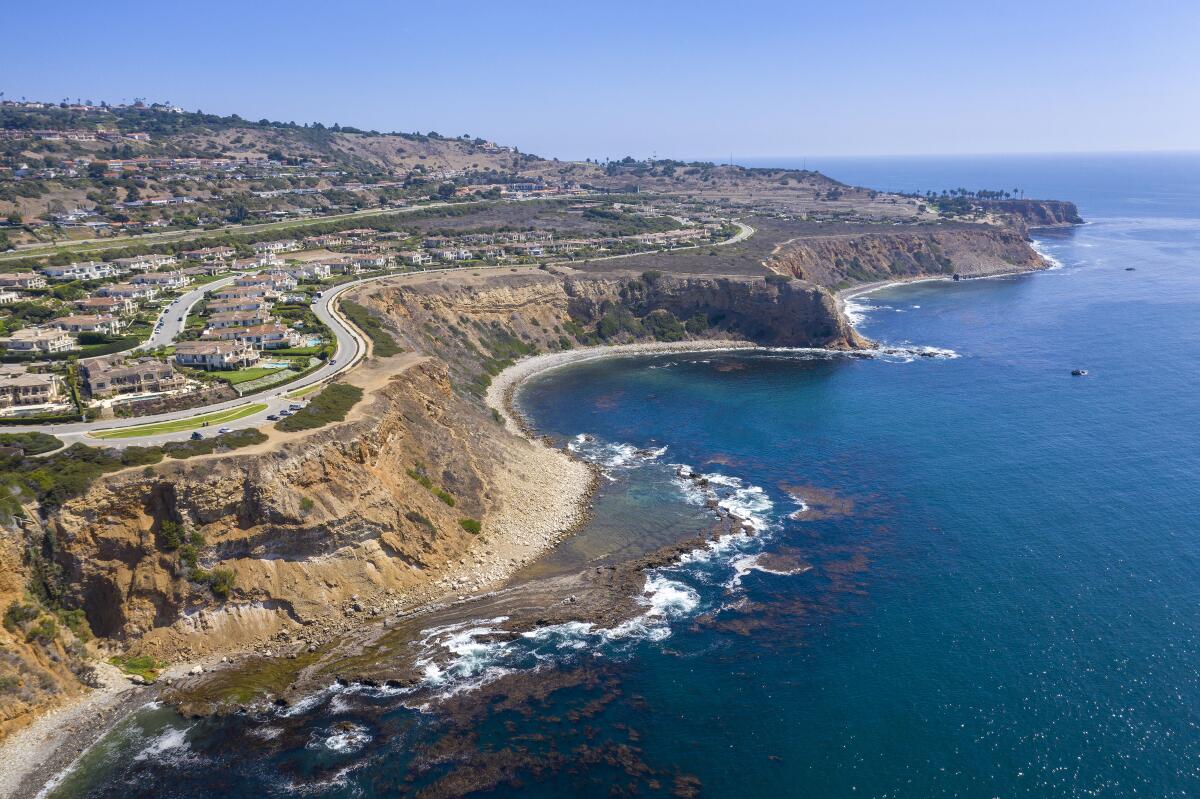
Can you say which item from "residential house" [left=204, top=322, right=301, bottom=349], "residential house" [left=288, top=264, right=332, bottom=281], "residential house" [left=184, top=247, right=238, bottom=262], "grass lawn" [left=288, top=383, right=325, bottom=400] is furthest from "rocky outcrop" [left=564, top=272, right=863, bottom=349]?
"grass lawn" [left=288, top=383, right=325, bottom=400]

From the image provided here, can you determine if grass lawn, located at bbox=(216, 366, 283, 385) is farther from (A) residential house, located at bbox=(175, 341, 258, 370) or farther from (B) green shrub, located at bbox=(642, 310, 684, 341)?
(B) green shrub, located at bbox=(642, 310, 684, 341)

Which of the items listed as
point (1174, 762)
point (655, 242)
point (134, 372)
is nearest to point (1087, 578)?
point (1174, 762)

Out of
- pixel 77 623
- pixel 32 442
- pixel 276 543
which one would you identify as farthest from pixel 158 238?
pixel 77 623

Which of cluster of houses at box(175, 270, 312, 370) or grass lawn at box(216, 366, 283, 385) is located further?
cluster of houses at box(175, 270, 312, 370)

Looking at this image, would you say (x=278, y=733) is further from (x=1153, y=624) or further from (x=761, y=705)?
(x=1153, y=624)

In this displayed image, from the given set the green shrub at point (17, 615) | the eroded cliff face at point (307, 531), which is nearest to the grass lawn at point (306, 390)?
the eroded cliff face at point (307, 531)

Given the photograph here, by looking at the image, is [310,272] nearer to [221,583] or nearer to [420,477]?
[420,477]
